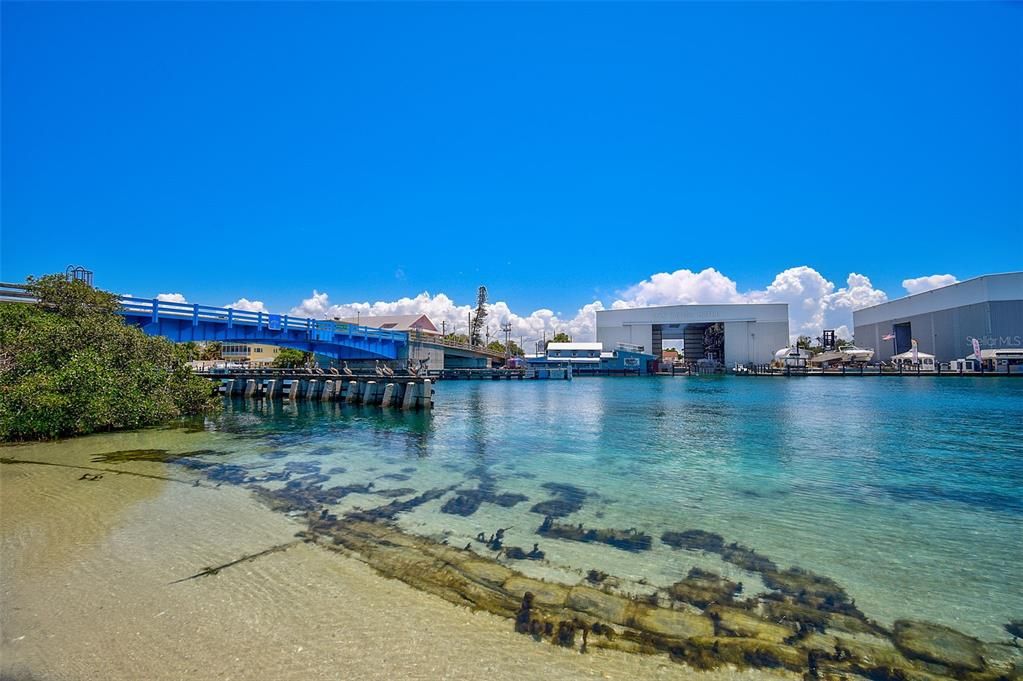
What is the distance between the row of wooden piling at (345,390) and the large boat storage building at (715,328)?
65.9 metres

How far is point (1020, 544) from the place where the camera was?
7.35 metres

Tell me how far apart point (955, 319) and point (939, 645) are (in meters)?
93.5

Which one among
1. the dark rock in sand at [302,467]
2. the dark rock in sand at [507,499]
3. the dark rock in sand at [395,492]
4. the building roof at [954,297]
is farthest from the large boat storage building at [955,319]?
the dark rock in sand at [302,467]

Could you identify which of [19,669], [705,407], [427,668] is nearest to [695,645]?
[427,668]

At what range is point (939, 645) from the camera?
458 cm

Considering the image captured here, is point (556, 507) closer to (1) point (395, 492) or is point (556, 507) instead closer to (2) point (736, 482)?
(1) point (395, 492)

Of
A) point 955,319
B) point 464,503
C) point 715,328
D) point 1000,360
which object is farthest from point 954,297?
point 464,503

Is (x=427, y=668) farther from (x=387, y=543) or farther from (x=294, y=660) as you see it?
(x=387, y=543)

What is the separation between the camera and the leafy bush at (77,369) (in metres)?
14.6

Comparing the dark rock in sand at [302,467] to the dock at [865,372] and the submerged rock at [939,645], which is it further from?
the dock at [865,372]

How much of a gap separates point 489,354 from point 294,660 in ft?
272

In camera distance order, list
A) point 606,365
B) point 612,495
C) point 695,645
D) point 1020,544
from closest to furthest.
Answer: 1. point 695,645
2. point 1020,544
3. point 612,495
4. point 606,365
